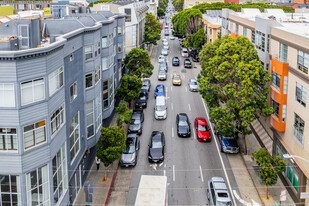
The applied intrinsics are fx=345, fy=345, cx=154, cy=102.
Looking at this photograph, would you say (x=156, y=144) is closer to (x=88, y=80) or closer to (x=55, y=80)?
(x=88, y=80)

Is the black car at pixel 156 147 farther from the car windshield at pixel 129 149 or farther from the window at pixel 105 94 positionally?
the window at pixel 105 94

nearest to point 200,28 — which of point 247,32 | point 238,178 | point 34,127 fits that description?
point 247,32

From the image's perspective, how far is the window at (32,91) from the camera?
17.2m

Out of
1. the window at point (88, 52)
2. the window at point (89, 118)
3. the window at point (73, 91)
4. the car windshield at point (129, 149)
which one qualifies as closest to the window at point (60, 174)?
the window at point (73, 91)

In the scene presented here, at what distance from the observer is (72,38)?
78.0 ft

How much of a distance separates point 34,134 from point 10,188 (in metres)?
2.98

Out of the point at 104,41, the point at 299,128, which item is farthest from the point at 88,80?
the point at 299,128

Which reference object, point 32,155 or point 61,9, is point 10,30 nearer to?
point 32,155

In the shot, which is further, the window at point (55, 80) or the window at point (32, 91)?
the window at point (55, 80)

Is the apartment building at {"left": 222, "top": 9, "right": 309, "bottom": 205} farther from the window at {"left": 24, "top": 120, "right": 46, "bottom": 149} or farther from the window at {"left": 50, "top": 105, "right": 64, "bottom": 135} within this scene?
the window at {"left": 24, "top": 120, "right": 46, "bottom": 149}

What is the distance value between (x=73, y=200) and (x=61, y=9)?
6912 centimetres

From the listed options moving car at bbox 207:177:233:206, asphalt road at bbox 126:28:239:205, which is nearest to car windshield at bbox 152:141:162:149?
asphalt road at bbox 126:28:239:205

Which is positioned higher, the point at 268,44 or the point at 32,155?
the point at 268,44

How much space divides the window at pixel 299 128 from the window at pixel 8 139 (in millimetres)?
19693
